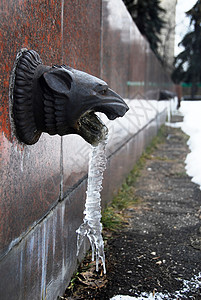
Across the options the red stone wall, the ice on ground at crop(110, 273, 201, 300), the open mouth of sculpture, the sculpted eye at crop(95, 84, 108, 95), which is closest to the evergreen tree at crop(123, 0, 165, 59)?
the red stone wall

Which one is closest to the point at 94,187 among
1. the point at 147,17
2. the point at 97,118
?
the point at 97,118

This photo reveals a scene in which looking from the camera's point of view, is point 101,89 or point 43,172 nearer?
point 101,89

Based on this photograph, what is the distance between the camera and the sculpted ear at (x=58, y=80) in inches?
65.6

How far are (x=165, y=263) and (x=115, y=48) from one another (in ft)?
8.85

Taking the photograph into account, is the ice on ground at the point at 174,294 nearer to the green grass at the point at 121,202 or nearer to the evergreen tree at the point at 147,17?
the green grass at the point at 121,202

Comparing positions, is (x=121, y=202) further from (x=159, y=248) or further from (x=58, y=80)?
(x=58, y=80)

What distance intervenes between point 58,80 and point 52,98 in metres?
0.08

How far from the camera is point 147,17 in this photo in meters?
27.8

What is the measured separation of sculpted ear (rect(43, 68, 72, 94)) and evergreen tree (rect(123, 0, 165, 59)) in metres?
24.6

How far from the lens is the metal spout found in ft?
5.55

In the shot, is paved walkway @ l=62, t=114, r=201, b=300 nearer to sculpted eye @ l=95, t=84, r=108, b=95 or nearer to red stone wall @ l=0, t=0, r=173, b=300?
red stone wall @ l=0, t=0, r=173, b=300

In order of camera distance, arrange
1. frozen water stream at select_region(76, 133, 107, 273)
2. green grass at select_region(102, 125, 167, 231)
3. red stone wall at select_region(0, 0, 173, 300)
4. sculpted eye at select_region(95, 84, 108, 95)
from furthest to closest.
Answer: green grass at select_region(102, 125, 167, 231) → frozen water stream at select_region(76, 133, 107, 273) → sculpted eye at select_region(95, 84, 108, 95) → red stone wall at select_region(0, 0, 173, 300)

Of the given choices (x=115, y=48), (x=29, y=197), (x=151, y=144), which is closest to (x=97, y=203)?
(x=29, y=197)

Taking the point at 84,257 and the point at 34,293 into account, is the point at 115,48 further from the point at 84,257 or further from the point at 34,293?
the point at 34,293
